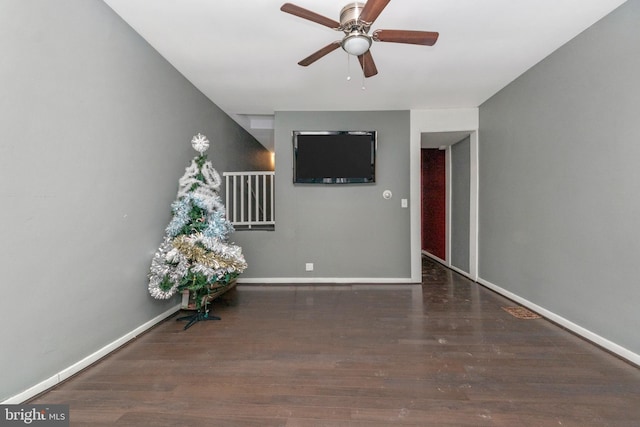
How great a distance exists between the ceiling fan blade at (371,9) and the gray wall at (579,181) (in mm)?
1826

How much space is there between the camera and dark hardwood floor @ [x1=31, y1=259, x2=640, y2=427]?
1396 millimetres

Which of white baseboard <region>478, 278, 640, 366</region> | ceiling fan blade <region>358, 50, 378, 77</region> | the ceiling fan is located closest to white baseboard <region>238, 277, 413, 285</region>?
white baseboard <region>478, 278, 640, 366</region>

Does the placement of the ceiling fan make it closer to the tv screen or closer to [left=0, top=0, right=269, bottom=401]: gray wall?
[left=0, top=0, right=269, bottom=401]: gray wall

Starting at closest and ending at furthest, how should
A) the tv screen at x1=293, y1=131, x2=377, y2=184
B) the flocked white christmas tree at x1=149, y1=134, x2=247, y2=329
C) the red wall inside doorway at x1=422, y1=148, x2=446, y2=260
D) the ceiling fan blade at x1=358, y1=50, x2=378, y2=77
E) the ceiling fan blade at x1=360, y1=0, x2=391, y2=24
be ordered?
the ceiling fan blade at x1=360, y1=0, x2=391, y2=24 < the ceiling fan blade at x1=358, y1=50, x2=378, y2=77 < the flocked white christmas tree at x1=149, y1=134, x2=247, y2=329 < the tv screen at x1=293, y1=131, x2=377, y2=184 < the red wall inside doorway at x1=422, y1=148, x2=446, y2=260

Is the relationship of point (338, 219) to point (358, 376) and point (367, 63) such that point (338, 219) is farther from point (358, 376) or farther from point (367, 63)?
point (358, 376)

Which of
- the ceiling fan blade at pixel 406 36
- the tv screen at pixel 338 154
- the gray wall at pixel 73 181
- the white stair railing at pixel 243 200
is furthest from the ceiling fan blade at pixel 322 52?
the white stair railing at pixel 243 200

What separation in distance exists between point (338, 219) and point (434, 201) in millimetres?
Result: 2564

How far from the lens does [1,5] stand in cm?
137

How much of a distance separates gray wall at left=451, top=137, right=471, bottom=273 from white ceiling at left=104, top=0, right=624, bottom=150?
0.95 m

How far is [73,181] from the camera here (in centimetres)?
173

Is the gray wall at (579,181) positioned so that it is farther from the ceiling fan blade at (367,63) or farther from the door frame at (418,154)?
the ceiling fan blade at (367,63)

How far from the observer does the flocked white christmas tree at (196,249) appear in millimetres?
2387

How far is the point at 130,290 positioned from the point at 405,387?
7.25 feet

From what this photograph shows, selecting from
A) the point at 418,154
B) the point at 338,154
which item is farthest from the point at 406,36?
the point at 418,154
